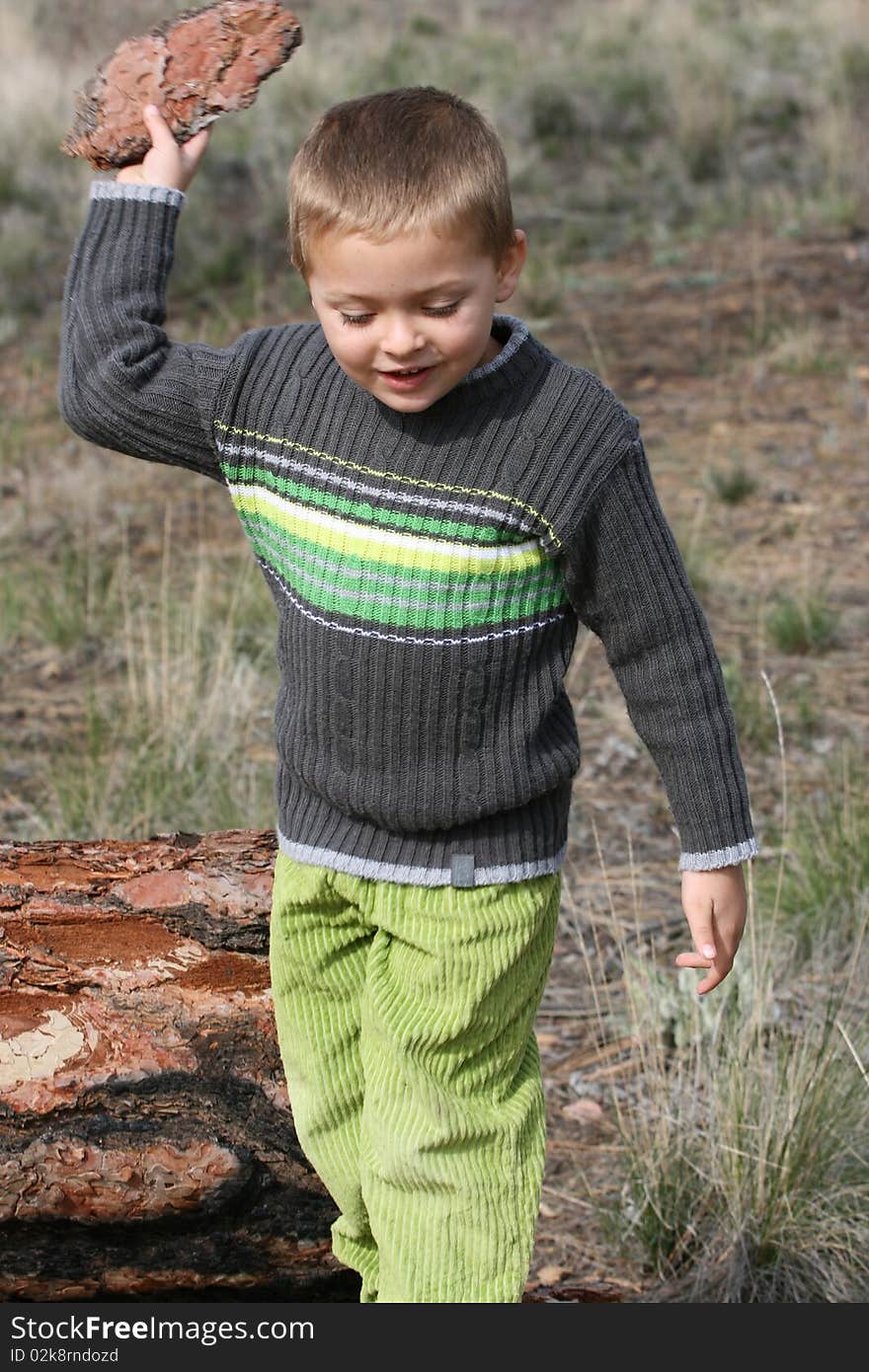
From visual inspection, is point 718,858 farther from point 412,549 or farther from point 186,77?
point 186,77

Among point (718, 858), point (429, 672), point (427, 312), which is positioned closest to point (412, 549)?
point (429, 672)

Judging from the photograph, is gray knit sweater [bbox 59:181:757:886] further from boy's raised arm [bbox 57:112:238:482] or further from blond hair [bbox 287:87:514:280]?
blond hair [bbox 287:87:514:280]

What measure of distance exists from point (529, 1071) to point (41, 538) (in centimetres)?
410

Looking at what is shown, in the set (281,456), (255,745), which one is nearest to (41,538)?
(255,745)

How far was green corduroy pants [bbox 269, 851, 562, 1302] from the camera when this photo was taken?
2049 mm

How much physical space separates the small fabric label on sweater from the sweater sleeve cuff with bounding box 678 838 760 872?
0.87 feet

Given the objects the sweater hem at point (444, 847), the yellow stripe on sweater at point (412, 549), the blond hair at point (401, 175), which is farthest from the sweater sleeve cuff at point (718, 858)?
the blond hair at point (401, 175)

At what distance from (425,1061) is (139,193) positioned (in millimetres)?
1166

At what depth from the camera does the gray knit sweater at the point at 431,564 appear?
1.97 m

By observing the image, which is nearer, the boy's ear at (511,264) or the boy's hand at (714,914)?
the boy's ear at (511,264)

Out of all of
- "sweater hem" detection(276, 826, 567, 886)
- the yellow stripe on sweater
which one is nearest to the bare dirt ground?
"sweater hem" detection(276, 826, 567, 886)

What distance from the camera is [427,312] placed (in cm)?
184

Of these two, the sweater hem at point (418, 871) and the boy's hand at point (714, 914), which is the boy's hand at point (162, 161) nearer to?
the sweater hem at point (418, 871)

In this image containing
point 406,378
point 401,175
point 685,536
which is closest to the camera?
point 401,175
